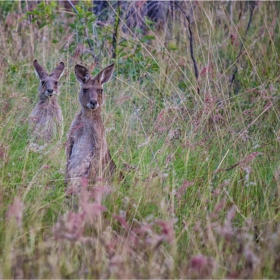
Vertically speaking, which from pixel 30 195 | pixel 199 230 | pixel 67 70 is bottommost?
pixel 199 230

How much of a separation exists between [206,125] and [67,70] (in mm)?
1992

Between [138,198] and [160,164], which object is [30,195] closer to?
[138,198]

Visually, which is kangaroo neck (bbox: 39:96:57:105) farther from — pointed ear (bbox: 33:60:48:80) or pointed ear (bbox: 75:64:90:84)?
pointed ear (bbox: 75:64:90:84)

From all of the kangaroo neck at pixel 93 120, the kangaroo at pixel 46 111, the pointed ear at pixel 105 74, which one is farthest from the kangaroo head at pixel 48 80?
the kangaroo neck at pixel 93 120

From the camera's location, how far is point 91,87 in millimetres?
5738

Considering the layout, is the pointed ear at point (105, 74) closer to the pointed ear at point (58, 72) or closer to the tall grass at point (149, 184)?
the tall grass at point (149, 184)

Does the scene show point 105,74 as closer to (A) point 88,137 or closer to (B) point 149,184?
(A) point 88,137

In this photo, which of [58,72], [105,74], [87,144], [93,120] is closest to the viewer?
[87,144]

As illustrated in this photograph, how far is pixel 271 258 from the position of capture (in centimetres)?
371

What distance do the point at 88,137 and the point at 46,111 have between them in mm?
1589

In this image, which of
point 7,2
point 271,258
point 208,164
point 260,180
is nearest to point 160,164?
point 208,164

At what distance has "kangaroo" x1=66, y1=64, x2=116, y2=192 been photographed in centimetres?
524

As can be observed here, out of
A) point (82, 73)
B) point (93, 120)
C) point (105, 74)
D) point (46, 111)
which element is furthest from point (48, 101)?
point (93, 120)

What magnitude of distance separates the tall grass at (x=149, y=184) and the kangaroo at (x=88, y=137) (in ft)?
0.40
